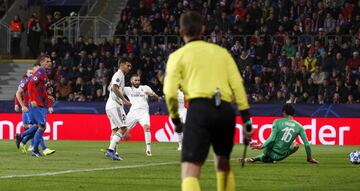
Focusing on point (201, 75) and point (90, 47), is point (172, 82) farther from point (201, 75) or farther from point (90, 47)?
point (90, 47)

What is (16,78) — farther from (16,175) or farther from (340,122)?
(16,175)

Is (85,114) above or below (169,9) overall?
below

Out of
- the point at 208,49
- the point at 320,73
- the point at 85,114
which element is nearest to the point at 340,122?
the point at 320,73

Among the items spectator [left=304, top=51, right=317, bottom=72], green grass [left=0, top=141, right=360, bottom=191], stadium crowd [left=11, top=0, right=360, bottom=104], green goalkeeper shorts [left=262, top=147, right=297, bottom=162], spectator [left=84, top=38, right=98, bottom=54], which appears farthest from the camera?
spectator [left=84, top=38, right=98, bottom=54]

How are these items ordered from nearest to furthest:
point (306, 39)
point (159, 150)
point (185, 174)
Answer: point (185, 174) → point (159, 150) → point (306, 39)

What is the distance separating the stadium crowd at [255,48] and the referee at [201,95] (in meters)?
20.9

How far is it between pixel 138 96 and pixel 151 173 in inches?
285

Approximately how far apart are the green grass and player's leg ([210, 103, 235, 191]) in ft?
11.3

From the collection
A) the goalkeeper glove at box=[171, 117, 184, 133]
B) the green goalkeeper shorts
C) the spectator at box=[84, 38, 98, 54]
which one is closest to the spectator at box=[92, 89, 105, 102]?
the spectator at box=[84, 38, 98, 54]

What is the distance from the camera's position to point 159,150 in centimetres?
2467

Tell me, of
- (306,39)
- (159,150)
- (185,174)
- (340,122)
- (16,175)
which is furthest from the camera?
(306,39)

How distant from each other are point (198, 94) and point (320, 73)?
73.5 feet

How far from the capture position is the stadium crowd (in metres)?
31.5

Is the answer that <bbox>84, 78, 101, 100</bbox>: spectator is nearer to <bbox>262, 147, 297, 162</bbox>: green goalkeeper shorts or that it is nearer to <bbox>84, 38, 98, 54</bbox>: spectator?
<bbox>84, 38, 98, 54</bbox>: spectator
